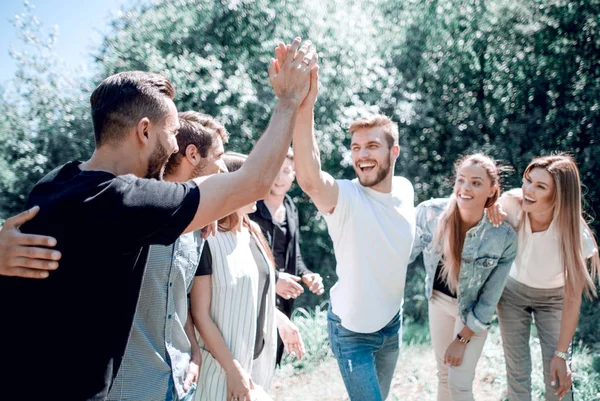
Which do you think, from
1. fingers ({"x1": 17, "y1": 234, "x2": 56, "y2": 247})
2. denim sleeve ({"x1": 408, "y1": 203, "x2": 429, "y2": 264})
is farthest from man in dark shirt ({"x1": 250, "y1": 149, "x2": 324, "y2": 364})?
fingers ({"x1": 17, "y1": 234, "x2": 56, "y2": 247})

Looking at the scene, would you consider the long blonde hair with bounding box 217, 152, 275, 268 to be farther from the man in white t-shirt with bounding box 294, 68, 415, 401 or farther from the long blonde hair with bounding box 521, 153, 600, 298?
the long blonde hair with bounding box 521, 153, 600, 298

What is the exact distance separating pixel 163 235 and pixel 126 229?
119 mm

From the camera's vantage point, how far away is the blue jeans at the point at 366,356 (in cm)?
327

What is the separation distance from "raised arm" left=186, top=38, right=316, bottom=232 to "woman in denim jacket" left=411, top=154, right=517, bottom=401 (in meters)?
2.27

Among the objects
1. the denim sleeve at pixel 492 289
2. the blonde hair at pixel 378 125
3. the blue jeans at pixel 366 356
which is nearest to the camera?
the blue jeans at pixel 366 356

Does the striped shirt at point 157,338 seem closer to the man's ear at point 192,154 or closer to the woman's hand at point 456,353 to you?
the man's ear at point 192,154

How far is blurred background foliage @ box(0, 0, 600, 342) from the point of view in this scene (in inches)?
309

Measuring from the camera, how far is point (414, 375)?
5.81m

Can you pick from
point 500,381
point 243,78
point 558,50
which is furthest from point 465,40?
point 500,381

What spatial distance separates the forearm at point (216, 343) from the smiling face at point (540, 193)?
264 cm

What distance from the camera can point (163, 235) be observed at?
67.3 inches

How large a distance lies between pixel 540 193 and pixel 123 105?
330cm

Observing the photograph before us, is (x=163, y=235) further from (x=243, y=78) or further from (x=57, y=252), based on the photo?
(x=243, y=78)

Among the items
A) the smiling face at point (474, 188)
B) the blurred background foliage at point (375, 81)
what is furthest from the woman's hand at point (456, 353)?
the blurred background foliage at point (375, 81)
